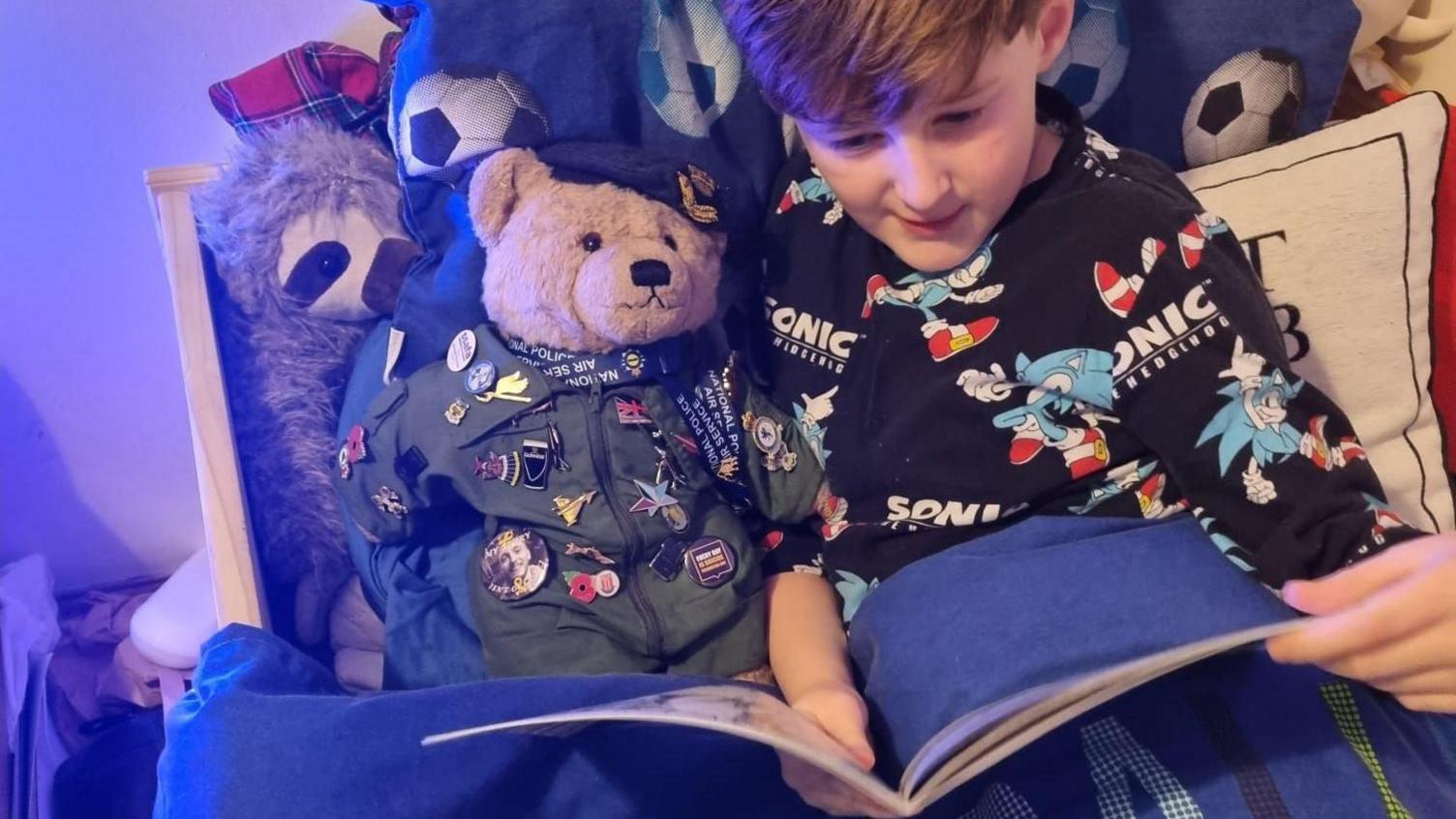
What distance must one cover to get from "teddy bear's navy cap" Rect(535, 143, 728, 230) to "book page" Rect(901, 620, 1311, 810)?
16.8 inches

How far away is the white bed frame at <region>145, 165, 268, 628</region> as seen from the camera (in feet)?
2.99

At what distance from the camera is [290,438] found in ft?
3.16

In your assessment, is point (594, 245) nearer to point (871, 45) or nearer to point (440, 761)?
point (871, 45)

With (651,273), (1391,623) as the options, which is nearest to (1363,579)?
(1391,623)

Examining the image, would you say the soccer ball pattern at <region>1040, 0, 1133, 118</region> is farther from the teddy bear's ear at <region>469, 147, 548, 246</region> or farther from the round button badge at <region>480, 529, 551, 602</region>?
the round button badge at <region>480, 529, 551, 602</region>

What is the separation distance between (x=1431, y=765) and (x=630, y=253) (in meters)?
0.60

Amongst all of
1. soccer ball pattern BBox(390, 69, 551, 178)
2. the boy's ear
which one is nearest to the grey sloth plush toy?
soccer ball pattern BBox(390, 69, 551, 178)

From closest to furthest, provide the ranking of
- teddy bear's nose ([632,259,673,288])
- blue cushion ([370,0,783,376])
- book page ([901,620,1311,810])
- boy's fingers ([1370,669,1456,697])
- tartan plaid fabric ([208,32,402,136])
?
book page ([901,620,1311,810]) < boy's fingers ([1370,669,1456,697]) < teddy bear's nose ([632,259,673,288]) < blue cushion ([370,0,783,376]) < tartan plaid fabric ([208,32,402,136])

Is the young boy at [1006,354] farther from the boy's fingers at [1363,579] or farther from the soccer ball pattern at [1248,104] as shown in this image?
the soccer ball pattern at [1248,104]

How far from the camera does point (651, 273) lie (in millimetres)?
719

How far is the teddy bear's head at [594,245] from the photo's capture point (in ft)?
2.37

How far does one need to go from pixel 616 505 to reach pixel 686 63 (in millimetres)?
373

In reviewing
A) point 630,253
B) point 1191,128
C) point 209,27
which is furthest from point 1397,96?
point 209,27

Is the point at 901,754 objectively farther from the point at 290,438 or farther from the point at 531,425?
the point at 290,438
